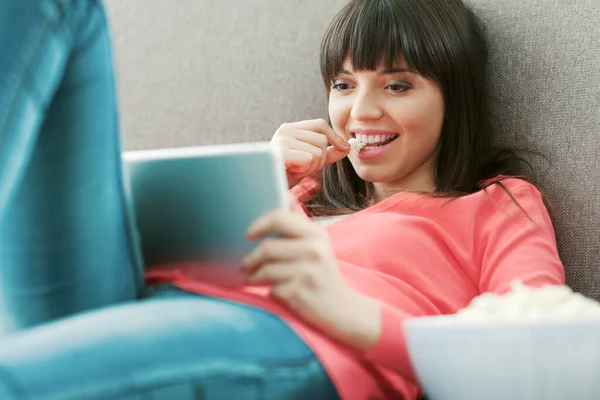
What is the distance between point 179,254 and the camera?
0.86 meters

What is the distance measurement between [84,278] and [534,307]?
1.46 feet

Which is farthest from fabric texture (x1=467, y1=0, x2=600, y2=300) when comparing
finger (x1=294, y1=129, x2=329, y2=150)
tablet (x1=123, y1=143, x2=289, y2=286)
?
tablet (x1=123, y1=143, x2=289, y2=286)

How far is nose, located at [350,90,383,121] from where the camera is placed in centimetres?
131

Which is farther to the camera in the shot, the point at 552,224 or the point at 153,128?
the point at 153,128

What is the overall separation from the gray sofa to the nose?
0.22 metres

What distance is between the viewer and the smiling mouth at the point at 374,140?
1.35 meters

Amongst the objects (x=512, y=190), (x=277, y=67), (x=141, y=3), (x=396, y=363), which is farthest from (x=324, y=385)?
(x=141, y=3)

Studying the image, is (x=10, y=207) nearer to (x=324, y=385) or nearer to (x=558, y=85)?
(x=324, y=385)

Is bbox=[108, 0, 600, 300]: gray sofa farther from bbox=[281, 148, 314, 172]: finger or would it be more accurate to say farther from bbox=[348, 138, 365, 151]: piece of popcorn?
bbox=[281, 148, 314, 172]: finger

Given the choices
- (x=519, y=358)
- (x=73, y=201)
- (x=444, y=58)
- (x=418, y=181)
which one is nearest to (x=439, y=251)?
(x=418, y=181)

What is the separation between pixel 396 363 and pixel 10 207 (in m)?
0.43

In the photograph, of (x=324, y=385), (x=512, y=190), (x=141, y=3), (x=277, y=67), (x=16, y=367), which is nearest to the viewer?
(x=16, y=367)

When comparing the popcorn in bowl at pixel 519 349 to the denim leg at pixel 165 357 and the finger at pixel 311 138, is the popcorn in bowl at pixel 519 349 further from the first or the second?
the finger at pixel 311 138

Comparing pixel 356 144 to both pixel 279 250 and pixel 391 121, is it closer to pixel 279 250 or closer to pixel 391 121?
pixel 391 121
